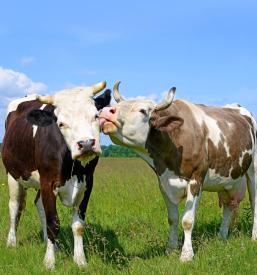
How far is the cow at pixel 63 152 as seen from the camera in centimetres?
566

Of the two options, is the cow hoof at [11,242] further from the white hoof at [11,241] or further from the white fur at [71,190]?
the white fur at [71,190]

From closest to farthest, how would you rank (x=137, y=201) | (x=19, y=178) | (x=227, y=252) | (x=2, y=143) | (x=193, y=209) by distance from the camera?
(x=227, y=252), (x=193, y=209), (x=19, y=178), (x=2, y=143), (x=137, y=201)

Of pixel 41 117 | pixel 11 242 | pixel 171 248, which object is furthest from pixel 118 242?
pixel 41 117

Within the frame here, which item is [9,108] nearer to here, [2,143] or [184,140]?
[2,143]

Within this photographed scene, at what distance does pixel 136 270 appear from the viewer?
5.68 metres

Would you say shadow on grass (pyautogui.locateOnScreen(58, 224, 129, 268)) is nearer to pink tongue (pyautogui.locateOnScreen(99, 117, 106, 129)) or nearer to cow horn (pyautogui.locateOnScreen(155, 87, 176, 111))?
pink tongue (pyautogui.locateOnScreen(99, 117, 106, 129))

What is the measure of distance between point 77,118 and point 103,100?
1.02 meters

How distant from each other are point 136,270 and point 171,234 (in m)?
1.46

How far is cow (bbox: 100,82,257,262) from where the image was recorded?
6332 millimetres

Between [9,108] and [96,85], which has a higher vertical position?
[96,85]

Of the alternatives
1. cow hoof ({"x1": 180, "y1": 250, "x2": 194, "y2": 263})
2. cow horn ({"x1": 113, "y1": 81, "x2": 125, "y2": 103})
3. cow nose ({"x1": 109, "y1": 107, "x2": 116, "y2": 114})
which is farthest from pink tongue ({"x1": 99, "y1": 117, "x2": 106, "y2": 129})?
cow hoof ({"x1": 180, "y1": 250, "x2": 194, "y2": 263})

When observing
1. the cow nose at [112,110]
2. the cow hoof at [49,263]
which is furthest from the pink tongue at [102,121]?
the cow hoof at [49,263]

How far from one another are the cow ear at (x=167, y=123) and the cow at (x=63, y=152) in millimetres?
703

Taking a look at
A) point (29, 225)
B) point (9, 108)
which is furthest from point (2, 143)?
point (29, 225)
